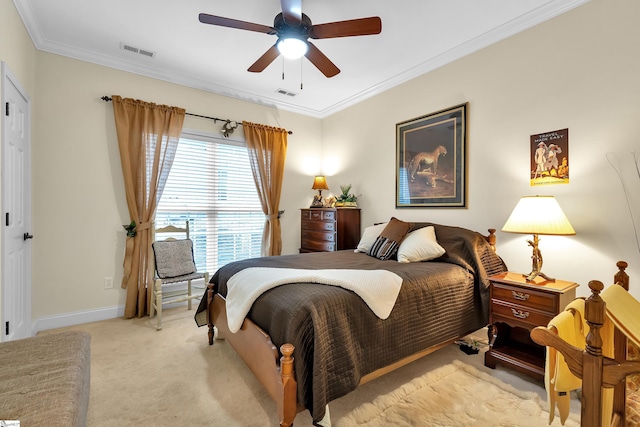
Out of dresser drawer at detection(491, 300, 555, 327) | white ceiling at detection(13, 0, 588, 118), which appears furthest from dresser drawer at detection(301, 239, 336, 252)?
white ceiling at detection(13, 0, 588, 118)

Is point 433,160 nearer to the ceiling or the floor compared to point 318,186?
nearer to the ceiling

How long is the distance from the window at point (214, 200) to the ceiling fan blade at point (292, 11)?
235cm

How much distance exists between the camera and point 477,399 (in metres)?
1.83

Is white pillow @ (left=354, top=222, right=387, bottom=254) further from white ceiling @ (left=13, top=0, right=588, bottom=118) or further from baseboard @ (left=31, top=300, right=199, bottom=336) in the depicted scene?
baseboard @ (left=31, top=300, right=199, bottom=336)

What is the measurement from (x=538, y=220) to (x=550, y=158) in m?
0.71

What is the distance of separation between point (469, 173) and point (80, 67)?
4.30 metres

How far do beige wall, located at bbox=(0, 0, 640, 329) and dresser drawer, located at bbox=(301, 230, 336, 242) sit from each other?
576 millimetres

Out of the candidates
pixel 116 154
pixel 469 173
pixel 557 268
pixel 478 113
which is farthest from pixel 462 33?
pixel 116 154

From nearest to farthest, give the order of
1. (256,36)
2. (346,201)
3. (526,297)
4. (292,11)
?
(292,11) → (526,297) → (256,36) → (346,201)

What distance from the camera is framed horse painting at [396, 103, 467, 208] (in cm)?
303

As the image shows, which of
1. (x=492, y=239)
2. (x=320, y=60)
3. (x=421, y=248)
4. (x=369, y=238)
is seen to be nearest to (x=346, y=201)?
(x=369, y=238)

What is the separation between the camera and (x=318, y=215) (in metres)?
4.24

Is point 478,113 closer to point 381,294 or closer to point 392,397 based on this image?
point 381,294

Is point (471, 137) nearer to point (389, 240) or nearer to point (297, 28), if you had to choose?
point (389, 240)
